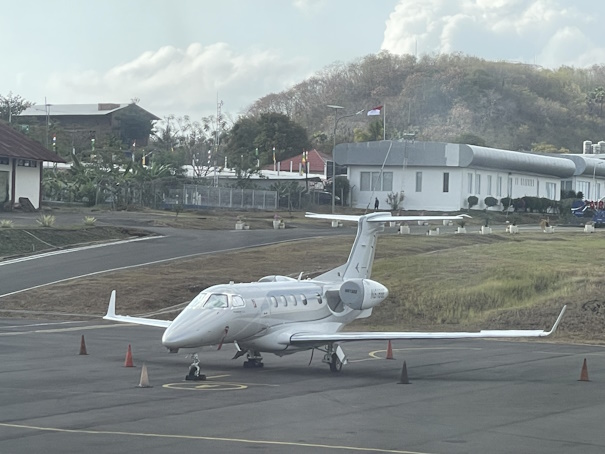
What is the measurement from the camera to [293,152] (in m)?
139

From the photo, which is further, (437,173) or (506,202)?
(506,202)

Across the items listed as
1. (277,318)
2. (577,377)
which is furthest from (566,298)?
(277,318)

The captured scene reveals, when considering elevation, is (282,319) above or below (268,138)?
below

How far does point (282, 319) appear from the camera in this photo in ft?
95.7

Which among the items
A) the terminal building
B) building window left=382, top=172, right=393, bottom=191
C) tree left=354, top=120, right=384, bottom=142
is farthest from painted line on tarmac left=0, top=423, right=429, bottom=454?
tree left=354, top=120, right=384, bottom=142

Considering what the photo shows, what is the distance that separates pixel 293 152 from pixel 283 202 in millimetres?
43442

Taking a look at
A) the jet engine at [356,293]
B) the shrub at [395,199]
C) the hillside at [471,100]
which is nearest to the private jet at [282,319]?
the jet engine at [356,293]

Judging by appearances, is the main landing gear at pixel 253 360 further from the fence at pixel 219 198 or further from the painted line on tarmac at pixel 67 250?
the fence at pixel 219 198

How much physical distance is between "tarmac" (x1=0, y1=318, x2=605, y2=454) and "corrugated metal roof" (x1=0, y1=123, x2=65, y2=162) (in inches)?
1543

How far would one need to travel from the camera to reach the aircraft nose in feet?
86.9

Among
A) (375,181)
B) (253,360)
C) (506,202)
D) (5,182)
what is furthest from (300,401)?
(506,202)

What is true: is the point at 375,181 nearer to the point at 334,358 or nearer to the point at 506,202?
the point at 506,202

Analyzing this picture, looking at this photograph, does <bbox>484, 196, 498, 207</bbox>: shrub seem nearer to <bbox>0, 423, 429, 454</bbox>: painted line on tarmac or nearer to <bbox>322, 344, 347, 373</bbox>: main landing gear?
<bbox>322, 344, 347, 373</bbox>: main landing gear

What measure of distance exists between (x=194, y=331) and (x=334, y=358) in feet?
14.0
